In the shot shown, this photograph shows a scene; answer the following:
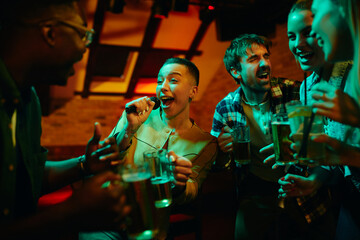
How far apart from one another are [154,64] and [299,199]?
6.29 m

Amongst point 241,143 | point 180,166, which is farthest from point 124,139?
point 241,143

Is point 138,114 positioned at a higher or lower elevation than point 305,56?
lower

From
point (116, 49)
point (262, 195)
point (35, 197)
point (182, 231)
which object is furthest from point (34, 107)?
point (116, 49)

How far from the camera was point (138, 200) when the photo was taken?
1.23 meters

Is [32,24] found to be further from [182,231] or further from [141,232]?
[182,231]

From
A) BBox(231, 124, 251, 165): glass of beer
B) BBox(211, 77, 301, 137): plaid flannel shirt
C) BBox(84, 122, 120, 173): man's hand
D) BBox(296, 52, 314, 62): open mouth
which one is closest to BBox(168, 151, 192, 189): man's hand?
BBox(84, 122, 120, 173): man's hand

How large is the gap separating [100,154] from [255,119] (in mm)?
1560

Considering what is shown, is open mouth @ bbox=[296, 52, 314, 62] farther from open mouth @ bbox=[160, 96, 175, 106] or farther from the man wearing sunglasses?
the man wearing sunglasses

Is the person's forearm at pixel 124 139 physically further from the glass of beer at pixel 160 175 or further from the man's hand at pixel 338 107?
the man's hand at pixel 338 107

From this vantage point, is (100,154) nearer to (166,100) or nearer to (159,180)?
(159,180)

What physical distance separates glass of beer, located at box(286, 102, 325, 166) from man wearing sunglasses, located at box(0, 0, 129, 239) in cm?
96

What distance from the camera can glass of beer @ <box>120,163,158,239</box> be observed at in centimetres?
122

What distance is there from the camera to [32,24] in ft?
4.26

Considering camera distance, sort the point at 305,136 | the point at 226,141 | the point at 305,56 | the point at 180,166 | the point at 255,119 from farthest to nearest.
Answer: the point at 255,119, the point at 305,56, the point at 226,141, the point at 180,166, the point at 305,136
